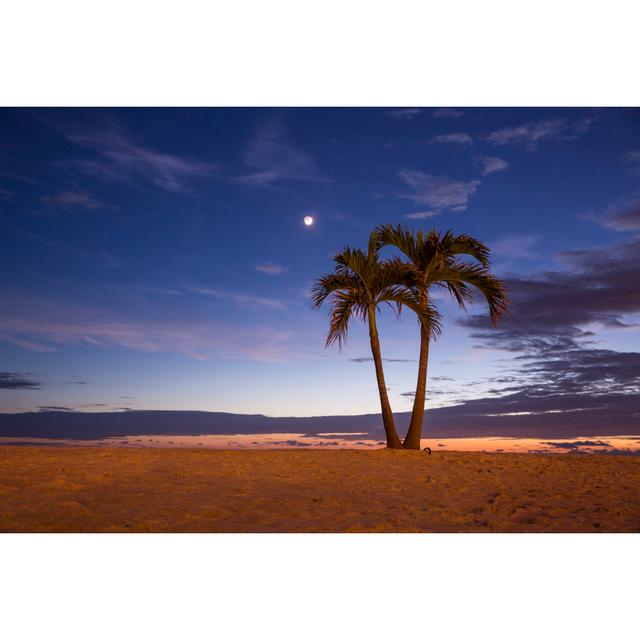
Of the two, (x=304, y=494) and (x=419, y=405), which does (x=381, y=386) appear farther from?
(x=304, y=494)

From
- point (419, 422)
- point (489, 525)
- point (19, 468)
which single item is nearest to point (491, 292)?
point (419, 422)

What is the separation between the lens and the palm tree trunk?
14.9 m

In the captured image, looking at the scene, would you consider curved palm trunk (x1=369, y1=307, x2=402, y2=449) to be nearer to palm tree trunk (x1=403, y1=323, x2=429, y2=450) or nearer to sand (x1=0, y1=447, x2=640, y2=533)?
palm tree trunk (x1=403, y1=323, x2=429, y2=450)

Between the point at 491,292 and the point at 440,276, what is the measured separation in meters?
1.45

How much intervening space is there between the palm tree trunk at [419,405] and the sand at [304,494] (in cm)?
328

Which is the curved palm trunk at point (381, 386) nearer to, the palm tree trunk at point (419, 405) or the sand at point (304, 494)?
the palm tree trunk at point (419, 405)

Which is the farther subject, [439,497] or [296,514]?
[439,497]

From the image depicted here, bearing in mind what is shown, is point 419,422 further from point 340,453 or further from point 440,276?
point 440,276

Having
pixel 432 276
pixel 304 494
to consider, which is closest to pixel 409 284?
pixel 432 276

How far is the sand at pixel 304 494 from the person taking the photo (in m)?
5.41

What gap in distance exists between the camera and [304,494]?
6.96 m

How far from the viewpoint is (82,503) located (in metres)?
6.23

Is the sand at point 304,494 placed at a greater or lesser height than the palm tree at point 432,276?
lesser

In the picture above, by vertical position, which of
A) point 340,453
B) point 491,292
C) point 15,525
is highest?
point 491,292
